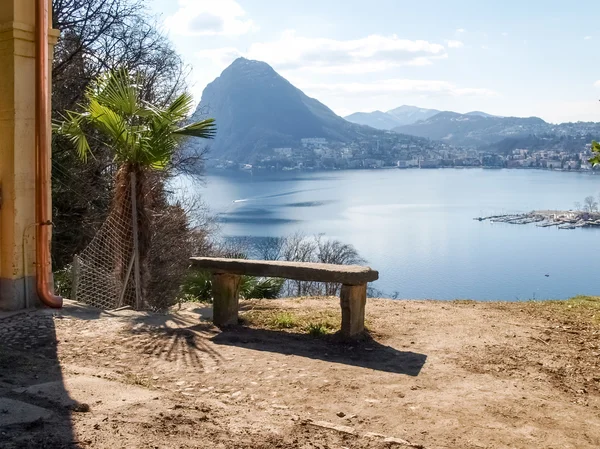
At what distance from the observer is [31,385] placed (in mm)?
4301

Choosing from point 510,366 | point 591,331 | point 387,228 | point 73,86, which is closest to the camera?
point 510,366

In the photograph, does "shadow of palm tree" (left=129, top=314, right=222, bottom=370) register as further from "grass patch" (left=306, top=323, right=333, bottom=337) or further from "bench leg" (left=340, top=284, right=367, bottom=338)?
"bench leg" (left=340, top=284, right=367, bottom=338)

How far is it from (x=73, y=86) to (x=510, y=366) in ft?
51.7

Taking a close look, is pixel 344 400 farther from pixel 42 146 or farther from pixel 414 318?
pixel 42 146

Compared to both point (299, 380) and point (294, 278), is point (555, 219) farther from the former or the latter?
point (299, 380)

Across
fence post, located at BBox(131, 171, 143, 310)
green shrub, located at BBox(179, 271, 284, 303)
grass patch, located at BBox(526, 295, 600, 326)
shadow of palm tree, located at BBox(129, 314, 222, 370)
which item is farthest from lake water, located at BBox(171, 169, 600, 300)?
shadow of palm tree, located at BBox(129, 314, 222, 370)

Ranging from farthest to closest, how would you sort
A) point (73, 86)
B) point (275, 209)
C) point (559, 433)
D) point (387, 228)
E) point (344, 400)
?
point (275, 209)
point (387, 228)
point (73, 86)
point (344, 400)
point (559, 433)

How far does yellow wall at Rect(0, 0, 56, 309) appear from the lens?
6.75 meters

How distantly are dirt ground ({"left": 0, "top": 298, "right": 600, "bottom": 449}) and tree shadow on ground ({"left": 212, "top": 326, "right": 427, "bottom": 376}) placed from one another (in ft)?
0.06

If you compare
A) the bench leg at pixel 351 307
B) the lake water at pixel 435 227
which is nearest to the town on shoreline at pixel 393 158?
the lake water at pixel 435 227

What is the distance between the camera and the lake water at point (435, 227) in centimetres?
5678

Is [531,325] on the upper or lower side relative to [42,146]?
lower

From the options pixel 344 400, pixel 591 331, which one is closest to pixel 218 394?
pixel 344 400

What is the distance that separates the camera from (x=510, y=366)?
208 inches
